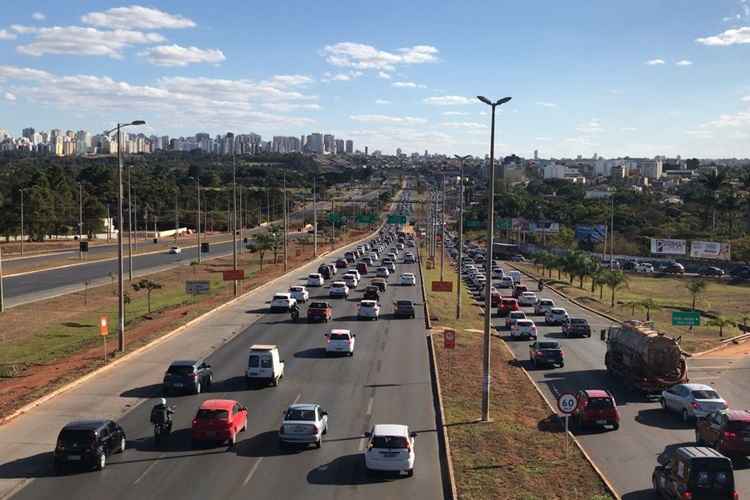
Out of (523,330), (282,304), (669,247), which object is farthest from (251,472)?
(669,247)

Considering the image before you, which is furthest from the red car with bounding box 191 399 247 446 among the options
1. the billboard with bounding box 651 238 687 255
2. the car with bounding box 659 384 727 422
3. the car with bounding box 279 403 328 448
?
the billboard with bounding box 651 238 687 255

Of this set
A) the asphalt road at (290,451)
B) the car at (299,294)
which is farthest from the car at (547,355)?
the car at (299,294)

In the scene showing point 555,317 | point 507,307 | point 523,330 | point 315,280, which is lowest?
point 555,317

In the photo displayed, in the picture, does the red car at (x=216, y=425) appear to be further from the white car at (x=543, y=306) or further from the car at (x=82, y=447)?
the white car at (x=543, y=306)

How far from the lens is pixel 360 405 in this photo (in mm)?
28062

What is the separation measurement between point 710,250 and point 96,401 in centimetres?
9940

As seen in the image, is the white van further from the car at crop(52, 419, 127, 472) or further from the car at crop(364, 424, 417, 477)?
the car at crop(364, 424, 417, 477)

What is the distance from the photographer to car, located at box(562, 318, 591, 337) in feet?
160

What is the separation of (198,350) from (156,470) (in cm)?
1882

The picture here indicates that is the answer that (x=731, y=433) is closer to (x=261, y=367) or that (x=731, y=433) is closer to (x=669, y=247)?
(x=261, y=367)

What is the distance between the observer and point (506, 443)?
75.7ft

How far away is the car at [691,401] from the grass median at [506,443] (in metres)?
4.51

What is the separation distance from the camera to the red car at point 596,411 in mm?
25719

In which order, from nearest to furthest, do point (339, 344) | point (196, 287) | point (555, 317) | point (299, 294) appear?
1. point (339, 344)
2. point (555, 317)
3. point (196, 287)
4. point (299, 294)
